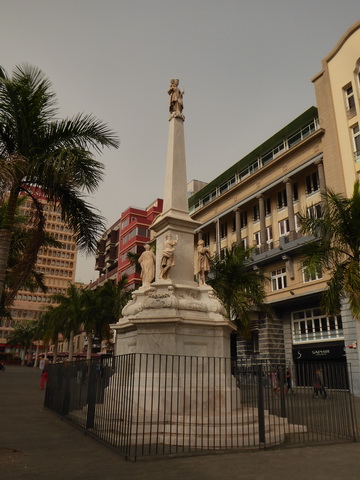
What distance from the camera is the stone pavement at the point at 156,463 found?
6102 mm

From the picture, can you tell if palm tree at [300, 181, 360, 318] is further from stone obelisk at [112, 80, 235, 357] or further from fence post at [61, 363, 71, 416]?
fence post at [61, 363, 71, 416]

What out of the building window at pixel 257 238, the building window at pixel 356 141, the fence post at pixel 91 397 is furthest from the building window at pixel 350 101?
the fence post at pixel 91 397

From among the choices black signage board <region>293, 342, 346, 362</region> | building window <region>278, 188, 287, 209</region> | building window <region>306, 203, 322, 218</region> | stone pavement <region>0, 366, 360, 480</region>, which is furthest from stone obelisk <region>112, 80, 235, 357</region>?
building window <region>278, 188, 287, 209</region>

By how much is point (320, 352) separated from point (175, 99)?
809 inches

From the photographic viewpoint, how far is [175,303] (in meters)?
11.4

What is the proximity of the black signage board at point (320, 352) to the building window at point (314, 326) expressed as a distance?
52 cm

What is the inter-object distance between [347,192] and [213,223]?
701 inches

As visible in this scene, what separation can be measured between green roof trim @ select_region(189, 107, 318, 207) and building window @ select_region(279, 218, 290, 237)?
21.9ft

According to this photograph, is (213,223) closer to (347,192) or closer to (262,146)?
(262,146)

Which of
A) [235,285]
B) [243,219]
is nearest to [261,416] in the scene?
[235,285]

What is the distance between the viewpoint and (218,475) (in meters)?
6.14

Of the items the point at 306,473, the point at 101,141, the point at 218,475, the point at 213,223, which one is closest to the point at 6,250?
the point at 101,141

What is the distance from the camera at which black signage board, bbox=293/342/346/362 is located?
86.9 feet

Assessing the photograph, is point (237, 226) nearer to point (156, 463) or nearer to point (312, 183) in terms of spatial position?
point (312, 183)
